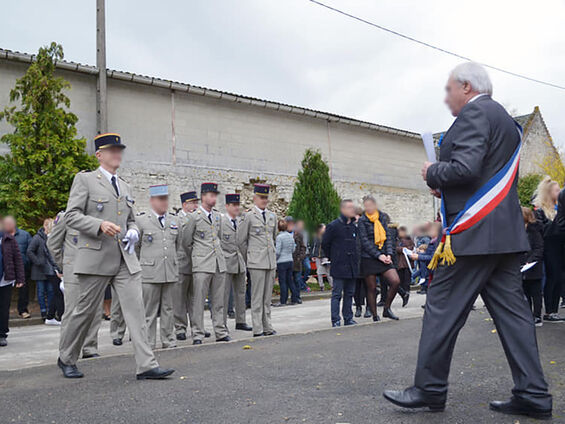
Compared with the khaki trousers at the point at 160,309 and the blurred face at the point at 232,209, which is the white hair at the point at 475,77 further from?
the blurred face at the point at 232,209

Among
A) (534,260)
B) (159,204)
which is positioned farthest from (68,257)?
(534,260)

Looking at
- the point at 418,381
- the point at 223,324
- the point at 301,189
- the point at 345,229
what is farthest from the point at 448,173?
the point at 301,189

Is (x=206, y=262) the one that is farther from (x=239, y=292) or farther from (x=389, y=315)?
(x=389, y=315)

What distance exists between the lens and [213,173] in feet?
62.5

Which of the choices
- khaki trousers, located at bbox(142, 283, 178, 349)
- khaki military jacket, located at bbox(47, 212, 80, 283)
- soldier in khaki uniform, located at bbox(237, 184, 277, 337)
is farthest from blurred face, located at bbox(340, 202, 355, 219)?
khaki military jacket, located at bbox(47, 212, 80, 283)

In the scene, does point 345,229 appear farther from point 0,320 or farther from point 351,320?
point 0,320

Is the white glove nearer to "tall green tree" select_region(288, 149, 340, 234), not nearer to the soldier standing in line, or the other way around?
the soldier standing in line

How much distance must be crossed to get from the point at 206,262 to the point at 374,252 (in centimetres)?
305

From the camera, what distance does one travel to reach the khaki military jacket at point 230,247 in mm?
8961

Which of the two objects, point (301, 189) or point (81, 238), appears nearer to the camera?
point (81, 238)

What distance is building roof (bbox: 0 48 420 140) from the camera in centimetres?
1520

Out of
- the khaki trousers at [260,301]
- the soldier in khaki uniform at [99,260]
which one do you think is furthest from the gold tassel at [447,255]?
the khaki trousers at [260,301]

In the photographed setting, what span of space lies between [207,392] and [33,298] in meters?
9.67

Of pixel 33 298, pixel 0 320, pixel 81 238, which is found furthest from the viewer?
pixel 33 298
